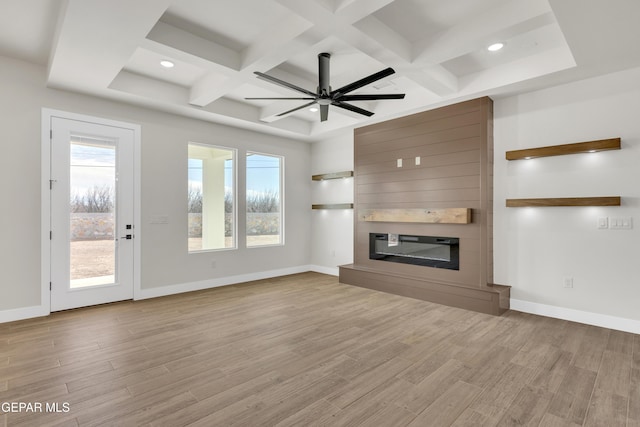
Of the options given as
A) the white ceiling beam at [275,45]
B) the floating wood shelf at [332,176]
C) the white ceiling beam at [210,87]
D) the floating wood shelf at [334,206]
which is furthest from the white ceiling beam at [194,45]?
the floating wood shelf at [334,206]

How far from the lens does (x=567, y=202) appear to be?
3699 mm

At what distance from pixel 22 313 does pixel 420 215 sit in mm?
5283

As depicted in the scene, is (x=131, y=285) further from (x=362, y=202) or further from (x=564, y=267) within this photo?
(x=564, y=267)

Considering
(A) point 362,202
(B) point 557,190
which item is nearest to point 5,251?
(A) point 362,202

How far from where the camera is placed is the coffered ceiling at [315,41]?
2.61 m

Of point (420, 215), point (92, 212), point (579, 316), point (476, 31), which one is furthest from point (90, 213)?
point (579, 316)

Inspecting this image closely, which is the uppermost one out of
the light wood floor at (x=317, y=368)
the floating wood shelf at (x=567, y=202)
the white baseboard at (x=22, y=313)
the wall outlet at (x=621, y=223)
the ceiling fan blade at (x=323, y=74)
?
the ceiling fan blade at (x=323, y=74)

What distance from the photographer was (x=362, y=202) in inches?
229

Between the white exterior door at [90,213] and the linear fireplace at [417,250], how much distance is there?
12.6 ft

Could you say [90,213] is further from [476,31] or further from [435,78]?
[476,31]

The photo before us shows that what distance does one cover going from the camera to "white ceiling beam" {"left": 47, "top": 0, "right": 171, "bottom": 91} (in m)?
2.46

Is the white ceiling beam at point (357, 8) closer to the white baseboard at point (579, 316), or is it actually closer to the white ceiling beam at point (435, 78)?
the white ceiling beam at point (435, 78)

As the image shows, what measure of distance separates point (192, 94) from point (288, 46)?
7.14 feet

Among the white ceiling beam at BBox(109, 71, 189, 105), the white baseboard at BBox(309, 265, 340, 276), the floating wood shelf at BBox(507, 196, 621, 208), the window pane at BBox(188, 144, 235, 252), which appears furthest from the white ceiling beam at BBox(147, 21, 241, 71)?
the white baseboard at BBox(309, 265, 340, 276)
